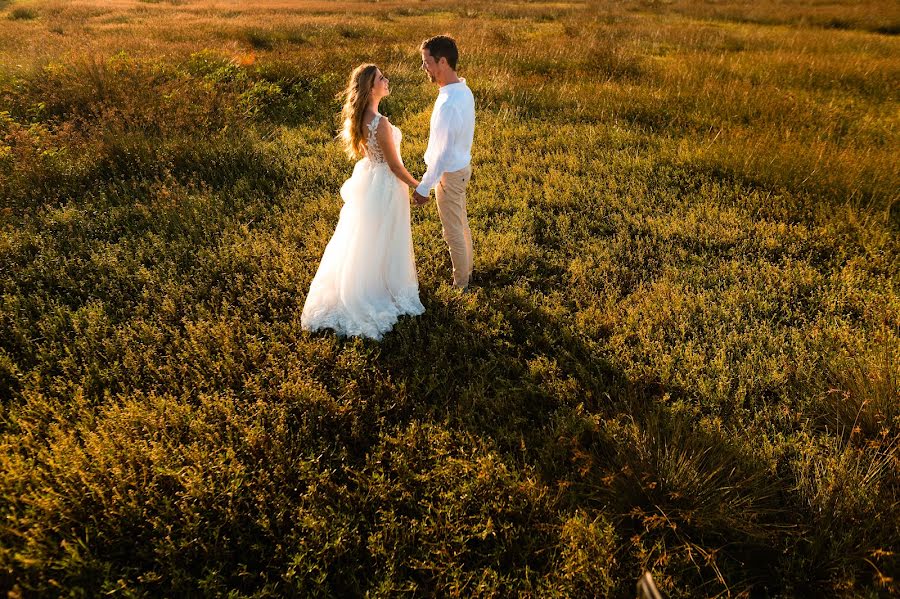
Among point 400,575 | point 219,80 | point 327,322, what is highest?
point 219,80

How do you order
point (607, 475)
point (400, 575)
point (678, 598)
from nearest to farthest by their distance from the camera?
point (678, 598)
point (400, 575)
point (607, 475)

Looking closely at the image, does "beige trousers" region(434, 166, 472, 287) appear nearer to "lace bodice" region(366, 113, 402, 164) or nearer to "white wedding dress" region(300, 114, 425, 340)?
"white wedding dress" region(300, 114, 425, 340)

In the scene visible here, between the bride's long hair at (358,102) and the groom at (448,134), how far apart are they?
554mm

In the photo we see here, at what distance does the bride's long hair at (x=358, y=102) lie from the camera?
4.30 metres

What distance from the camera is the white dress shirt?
4457mm

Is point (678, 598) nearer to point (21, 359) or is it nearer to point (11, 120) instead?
point (21, 359)

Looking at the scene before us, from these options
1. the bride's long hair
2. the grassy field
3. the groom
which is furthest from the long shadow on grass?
the bride's long hair

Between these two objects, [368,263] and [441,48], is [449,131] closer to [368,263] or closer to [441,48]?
[441,48]

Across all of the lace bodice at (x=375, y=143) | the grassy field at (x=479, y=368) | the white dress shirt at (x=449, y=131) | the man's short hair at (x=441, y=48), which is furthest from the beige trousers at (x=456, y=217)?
the man's short hair at (x=441, y=48)

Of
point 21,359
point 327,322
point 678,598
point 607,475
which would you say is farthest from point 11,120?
point 678,598

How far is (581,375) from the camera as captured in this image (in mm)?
4250

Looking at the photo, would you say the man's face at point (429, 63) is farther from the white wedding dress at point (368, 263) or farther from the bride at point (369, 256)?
the white wedding dress at point (368, 263)

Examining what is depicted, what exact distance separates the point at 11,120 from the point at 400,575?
11324 millimetres

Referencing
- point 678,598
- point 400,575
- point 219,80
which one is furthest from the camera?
point 219,80
